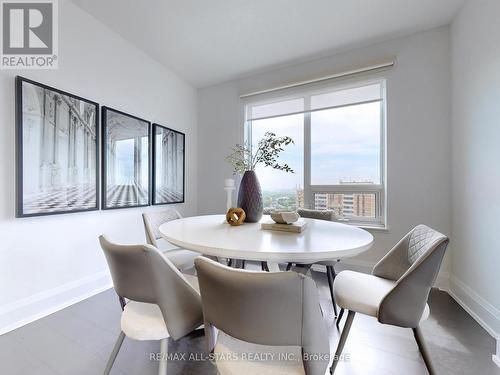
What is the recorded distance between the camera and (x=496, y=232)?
1.59m

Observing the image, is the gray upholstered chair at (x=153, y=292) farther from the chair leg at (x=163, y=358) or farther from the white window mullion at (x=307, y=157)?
the white window mullion at (x=307, y=157)

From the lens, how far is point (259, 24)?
223 centimetres

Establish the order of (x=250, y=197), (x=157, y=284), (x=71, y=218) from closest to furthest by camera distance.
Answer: (x=157, y=284) < (x=250, y=197) < (x=71, y=218)

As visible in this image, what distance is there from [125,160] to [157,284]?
1.99 meters

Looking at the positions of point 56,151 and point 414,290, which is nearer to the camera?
point 414,290

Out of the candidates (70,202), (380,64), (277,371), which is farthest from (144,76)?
(277,371)

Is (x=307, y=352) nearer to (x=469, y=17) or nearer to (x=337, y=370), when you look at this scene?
(x=337, y=370)

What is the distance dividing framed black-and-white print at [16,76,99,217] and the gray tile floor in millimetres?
884

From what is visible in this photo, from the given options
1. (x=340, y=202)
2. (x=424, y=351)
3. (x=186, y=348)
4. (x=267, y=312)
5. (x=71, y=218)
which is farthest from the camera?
(x=340, y=202)

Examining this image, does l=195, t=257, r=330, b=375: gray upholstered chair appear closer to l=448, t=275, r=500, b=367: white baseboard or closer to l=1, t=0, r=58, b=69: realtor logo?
l=448, t=275, r=500, b=367: white baseboard

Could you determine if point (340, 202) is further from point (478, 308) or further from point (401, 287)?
point (401, 287)

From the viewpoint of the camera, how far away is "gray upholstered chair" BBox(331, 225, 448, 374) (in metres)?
0.94

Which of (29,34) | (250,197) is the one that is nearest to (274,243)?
(250,197)

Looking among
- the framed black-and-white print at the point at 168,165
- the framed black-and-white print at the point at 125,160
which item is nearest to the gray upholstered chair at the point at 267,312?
the framed black-and-white print at the point at 125,160
